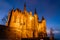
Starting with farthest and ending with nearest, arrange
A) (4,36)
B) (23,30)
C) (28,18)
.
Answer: (28,18)
(23,30)
(4,36)

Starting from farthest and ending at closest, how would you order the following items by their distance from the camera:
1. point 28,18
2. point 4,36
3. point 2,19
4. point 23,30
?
point 2,19
point 28,18
point 23,30
point 4,36

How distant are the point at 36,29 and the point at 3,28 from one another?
14.6 meters

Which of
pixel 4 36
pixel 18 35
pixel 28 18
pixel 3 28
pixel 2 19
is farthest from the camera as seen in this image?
pixel 2 19

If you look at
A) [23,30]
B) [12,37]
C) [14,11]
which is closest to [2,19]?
[14,11]

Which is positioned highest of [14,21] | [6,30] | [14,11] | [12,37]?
[14,11]

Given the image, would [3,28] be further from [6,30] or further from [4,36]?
[4,36]

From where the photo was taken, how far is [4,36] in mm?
31062

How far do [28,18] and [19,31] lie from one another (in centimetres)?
683

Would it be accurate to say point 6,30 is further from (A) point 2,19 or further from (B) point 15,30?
(A) point 2,19

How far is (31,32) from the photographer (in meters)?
40.6

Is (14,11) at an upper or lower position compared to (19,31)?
upper

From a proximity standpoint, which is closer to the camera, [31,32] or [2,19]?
[31,32]

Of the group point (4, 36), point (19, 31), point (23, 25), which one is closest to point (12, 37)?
point (4, 36)

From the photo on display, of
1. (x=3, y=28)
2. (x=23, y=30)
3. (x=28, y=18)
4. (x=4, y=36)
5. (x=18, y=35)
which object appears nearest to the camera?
(x=4, y=36)
